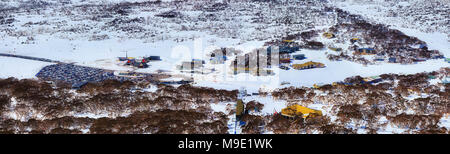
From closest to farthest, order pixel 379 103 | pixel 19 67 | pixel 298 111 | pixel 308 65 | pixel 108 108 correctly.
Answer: pixel 298 111
pixel 108 108
pixel 379 103
pixel 308 65
pixel 19 67

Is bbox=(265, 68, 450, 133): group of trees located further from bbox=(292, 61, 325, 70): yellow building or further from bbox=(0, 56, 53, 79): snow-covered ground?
bbox=(0, 56, 53, 79): snow-covered ground

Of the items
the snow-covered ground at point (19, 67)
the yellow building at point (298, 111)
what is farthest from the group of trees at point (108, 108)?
the yellow building at point (298, 111)

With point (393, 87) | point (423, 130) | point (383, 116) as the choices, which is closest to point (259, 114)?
point (383, 116)

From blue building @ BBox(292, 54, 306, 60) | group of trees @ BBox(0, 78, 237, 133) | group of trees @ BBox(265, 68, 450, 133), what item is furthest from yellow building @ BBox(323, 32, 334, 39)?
group of trees @ BBox(0, 78, 237, 133)

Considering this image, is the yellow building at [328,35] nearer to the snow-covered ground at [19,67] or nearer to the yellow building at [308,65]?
the yellow building at [308,65]

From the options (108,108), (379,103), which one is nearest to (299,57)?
(379,103)

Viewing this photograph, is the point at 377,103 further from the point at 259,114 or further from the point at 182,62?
the point at 182,62

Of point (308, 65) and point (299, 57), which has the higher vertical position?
point (299, 57)

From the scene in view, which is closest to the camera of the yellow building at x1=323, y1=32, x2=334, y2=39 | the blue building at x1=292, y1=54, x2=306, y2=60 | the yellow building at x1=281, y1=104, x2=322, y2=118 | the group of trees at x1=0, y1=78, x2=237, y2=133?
the group of trees at x1=0, y1=78, x2=237, y2=133

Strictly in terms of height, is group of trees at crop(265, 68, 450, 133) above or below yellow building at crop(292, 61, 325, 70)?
below

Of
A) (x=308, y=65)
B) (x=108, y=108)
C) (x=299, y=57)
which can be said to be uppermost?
(x=299, y=57)

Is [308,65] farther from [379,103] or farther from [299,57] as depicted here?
[379,103]
